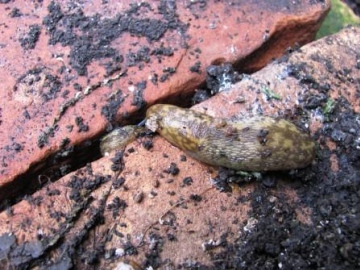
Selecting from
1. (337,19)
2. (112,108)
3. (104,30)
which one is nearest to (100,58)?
(104,30)

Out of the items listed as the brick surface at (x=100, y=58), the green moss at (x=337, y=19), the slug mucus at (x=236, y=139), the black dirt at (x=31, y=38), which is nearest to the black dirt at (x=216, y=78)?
the brick surface at (x=100, y=58)

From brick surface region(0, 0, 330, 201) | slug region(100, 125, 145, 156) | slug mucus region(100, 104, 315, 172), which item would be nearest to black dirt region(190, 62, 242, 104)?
brick surface region(0, 0, 330, 201)

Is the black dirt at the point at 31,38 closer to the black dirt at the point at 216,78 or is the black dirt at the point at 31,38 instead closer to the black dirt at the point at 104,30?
the black dirt at the point at 104,30

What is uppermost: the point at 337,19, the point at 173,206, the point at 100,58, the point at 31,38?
the point at 31,38

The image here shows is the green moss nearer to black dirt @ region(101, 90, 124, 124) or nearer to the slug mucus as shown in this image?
the slug mucus

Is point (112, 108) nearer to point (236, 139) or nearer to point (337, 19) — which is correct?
point (236, 139)
